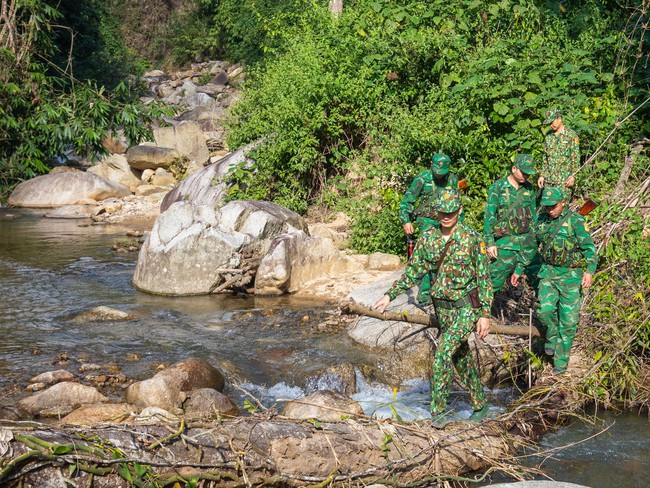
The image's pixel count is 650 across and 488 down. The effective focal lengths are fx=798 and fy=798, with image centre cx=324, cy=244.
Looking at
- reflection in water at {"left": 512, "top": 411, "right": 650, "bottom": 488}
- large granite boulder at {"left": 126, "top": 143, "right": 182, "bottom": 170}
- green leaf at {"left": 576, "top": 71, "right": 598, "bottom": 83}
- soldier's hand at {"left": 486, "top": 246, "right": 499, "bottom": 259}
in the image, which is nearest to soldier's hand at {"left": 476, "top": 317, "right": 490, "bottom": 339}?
reflection in water at {"left": 512, "top": 411, "right": 650, "bottom": 488}

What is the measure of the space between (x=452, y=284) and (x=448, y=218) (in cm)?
54

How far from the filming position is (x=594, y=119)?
35.4 ft

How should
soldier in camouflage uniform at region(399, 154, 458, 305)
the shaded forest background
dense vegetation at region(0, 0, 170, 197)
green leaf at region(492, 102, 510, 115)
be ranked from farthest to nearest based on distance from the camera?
green leaf at region(492, 102, 510, 115) < soldier in camouflage uniform at region(399, 154, 458, 305) < the shaded forest background < dense vegetation at region(0, 0, 170, 197)

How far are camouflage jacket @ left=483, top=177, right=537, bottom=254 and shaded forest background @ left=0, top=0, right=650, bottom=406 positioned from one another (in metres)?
0.79

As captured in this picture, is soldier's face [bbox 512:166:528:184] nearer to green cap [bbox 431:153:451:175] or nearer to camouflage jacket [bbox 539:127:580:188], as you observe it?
green cap [bbox 431:153:451:175]

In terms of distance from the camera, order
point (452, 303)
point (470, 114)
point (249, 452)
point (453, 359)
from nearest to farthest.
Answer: point (249, 452) < point (452, 303) < point (453, 359) < point (470, 114)

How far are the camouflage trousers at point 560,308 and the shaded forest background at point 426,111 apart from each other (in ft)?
1.43

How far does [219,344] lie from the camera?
31.8ft

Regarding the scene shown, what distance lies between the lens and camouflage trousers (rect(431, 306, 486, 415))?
6453 mm

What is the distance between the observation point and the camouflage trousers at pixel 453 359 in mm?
6453

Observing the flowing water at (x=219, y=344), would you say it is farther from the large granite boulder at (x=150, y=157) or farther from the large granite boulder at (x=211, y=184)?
the large granite boulder at (x=150, y=157)

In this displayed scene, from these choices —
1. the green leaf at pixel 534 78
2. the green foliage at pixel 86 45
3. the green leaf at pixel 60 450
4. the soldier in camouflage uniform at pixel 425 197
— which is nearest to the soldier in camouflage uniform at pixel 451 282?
the soldier in camouflage uniform at pixel 425 197

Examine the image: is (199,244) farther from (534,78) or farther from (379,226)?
(534,78)

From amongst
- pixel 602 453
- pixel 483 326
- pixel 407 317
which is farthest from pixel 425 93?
pixel 602 453
